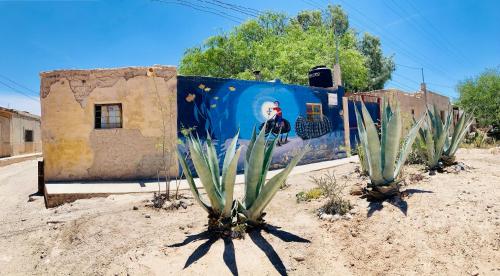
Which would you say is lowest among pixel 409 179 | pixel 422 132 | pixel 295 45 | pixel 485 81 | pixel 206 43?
pixel 409 179

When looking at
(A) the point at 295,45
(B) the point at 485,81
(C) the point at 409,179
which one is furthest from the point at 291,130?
(B) the point at 485,81

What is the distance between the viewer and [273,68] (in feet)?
67.6

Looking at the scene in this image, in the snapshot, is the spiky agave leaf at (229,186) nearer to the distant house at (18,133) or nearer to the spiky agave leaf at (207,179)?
the spiky agave leaf at (207,179)

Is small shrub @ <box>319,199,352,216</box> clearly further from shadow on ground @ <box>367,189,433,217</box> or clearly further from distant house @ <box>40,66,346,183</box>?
distant house @ <box>40,66,346,183</box>

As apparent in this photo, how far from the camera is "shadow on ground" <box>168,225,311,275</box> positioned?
3.02 m

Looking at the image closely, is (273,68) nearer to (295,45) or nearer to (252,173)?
(295,45)

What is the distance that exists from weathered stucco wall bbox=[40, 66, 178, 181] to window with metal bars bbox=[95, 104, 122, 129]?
15cm

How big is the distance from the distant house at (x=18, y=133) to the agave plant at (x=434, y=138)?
22.0 metres

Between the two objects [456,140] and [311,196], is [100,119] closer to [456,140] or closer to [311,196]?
[311,196]

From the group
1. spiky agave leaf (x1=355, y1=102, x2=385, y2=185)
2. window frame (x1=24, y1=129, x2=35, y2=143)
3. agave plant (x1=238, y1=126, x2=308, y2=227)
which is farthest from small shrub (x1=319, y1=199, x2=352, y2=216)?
window frame (x1=24, y1=129, x2=35, y2=143)

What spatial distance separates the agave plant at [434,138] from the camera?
5.32 m

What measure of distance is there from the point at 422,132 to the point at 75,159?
24.5 ft

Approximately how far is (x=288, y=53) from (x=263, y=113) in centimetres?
1005

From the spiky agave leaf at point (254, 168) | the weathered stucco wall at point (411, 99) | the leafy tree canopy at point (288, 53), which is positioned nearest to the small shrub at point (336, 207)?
the spiky agave leaf at point (254, 168)
